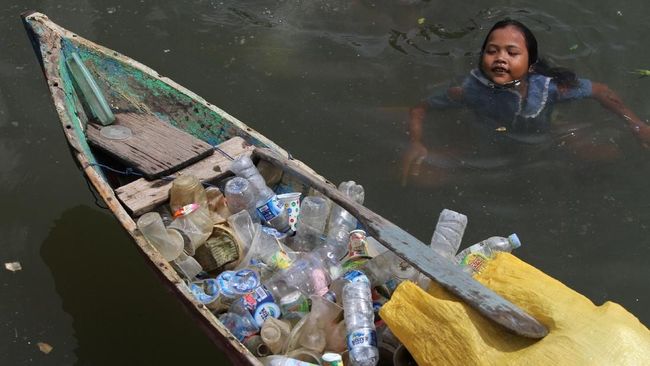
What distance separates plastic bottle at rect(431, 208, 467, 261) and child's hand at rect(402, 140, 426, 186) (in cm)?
157

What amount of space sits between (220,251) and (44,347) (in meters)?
1.68

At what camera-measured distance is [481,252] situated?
433 centimetres

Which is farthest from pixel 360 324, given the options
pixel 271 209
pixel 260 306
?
pixel 271 209

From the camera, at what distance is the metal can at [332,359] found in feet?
11.5

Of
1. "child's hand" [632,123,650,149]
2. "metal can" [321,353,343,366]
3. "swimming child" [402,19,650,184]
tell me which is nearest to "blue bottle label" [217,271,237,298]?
"metal can" [321,353,343,366]

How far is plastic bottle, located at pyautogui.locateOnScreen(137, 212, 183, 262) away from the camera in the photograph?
162 inches

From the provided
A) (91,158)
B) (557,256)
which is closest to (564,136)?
(557,256)

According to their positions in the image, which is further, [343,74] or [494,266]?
[343,74]

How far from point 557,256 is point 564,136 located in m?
1.43

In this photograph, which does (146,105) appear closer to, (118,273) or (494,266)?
(118,273)

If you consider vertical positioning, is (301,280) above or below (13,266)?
above

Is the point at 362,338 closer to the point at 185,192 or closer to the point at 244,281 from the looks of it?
the point at 244,281

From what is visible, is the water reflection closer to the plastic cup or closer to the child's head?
the plastic cup

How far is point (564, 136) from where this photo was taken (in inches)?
257
